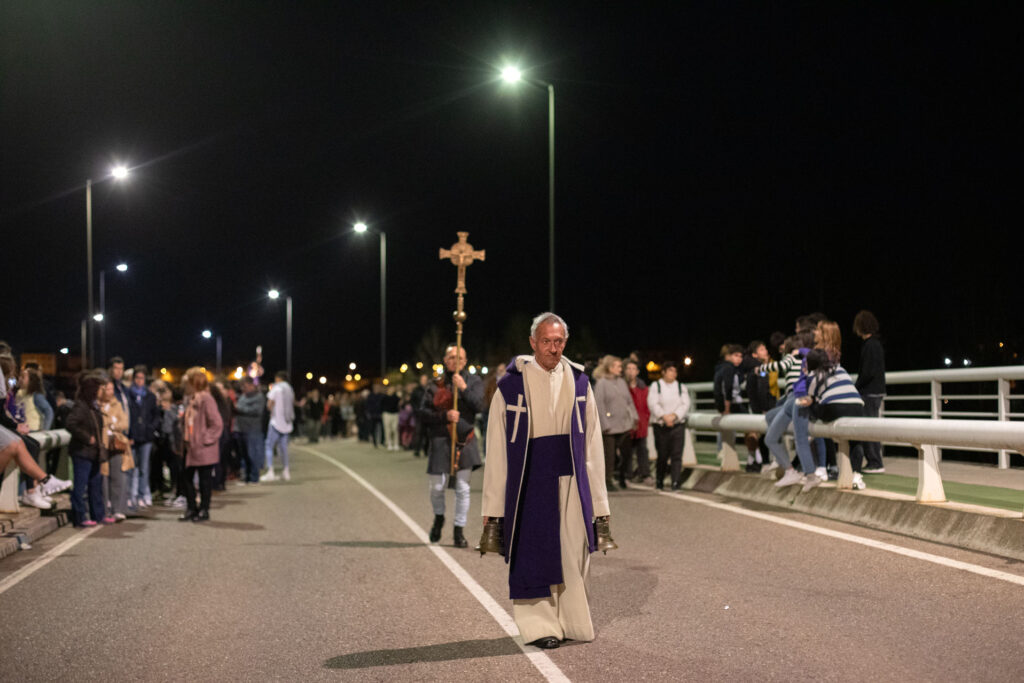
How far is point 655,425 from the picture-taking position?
16.5 metres

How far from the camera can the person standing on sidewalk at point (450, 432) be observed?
37.1ft

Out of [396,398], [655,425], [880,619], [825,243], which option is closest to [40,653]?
[880,619]

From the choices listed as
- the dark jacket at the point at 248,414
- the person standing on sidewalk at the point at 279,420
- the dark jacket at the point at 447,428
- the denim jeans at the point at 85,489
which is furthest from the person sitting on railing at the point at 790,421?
the person standing on sidewalk at the point at 279,420

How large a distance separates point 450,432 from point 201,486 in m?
4.96

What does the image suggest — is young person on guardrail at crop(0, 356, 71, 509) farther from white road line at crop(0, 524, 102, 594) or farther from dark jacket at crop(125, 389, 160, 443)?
dark jacket at crop(125, 389, 160, 443)

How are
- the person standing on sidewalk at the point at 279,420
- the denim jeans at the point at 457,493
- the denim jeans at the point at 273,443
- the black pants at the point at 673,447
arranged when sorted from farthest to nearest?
the person standing on sidewalk at the point at 279,420
the denim jeans at the point at 273,443
the black pants at the point at 673,447
the denim jeans at the point at 457,493

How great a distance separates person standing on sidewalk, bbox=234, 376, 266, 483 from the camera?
862 inches

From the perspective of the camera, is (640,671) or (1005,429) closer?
(640,671)

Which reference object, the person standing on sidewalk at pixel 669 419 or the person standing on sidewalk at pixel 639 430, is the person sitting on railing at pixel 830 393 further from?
the person standing on sidewalk at pixel 639 430

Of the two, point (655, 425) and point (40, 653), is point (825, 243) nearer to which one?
point (655, 425)

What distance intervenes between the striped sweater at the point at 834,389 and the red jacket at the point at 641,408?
15.8 ft

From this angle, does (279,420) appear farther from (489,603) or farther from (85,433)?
(489,603)

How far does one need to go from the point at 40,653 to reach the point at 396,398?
29249 millimetres

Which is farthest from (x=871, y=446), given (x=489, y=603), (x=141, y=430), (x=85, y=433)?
(x=141, y=430)
